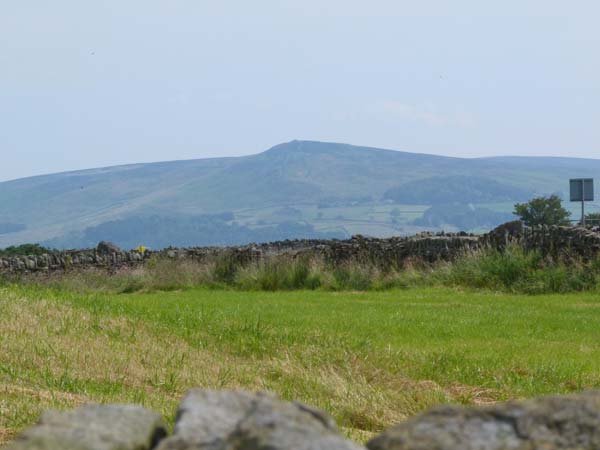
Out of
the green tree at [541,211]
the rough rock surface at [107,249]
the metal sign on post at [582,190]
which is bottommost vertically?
the green tree at [541,211]

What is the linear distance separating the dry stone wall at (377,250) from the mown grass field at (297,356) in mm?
6113

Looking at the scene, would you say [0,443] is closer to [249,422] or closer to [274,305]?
[249,422]

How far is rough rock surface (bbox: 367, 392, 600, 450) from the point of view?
2.41 meters

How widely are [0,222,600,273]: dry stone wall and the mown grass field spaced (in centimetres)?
611

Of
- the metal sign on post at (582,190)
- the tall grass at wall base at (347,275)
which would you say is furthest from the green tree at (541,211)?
the tall grass at wall base at (347,275)

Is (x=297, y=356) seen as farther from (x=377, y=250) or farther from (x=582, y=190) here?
(x=582, y=190)

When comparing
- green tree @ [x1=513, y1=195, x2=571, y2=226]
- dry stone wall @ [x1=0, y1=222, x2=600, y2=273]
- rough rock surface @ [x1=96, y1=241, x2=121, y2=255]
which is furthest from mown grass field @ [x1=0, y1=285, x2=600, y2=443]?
green tree @ [x1=513, y1=195, x2=571, y2=226]

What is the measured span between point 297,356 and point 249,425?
8062mm

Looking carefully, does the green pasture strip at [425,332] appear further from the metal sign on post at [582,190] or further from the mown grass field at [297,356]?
the metal sign on post at [582,190]

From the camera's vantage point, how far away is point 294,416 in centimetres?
246

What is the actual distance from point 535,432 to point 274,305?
1540 cm

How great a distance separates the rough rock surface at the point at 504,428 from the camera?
2.41m

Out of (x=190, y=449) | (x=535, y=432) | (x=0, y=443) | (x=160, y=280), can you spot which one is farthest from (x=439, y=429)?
(x=160, y=280)

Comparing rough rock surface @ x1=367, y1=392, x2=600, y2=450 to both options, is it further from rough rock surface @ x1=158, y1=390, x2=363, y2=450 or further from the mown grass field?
the mown grass field
